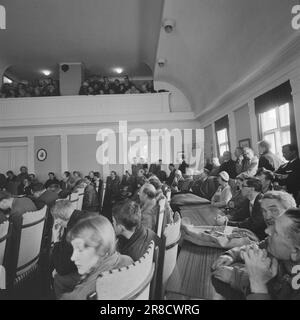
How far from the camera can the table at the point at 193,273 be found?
70 centimetres

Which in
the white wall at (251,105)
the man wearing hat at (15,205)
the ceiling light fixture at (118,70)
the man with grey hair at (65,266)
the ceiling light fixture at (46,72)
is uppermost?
the ceiling light fixture at (118,70)

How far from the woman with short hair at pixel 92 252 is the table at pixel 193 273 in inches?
6.8

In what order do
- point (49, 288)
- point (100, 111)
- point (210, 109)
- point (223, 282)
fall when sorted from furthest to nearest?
1. point (100, 111)
2. point (210, 109)
3. point (49, 288)
4. point (223, 282)

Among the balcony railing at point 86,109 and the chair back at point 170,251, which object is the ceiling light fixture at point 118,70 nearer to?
the balcony railing at point 86,109

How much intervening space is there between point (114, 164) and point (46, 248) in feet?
16.3

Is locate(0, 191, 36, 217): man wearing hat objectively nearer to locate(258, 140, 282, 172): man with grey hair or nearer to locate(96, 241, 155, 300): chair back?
locate(96, 241, 155, 300): chair back

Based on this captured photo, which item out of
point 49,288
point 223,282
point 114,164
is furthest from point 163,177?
point 223,282

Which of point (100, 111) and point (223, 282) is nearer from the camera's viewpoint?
point (223, 282)

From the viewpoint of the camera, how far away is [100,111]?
20.6 feet
